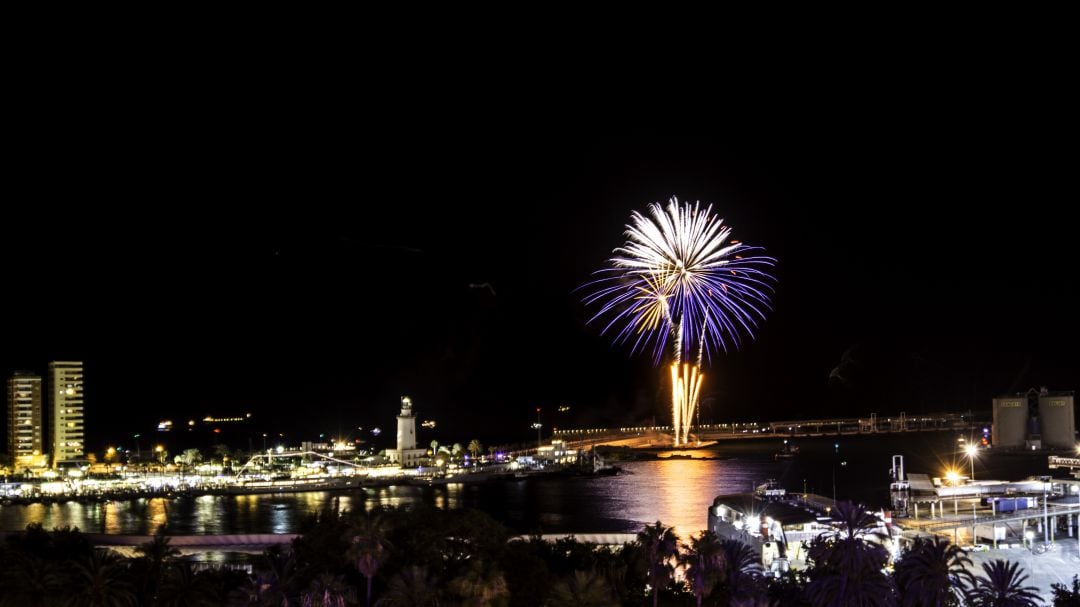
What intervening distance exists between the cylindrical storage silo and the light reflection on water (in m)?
15.8

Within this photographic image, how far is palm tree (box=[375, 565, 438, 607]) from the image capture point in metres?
10.7

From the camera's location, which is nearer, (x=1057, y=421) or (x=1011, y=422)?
(x=1057, y=421)

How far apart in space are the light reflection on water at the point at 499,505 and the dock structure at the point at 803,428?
62.7ft

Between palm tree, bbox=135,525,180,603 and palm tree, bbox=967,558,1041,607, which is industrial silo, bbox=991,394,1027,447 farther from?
palm tree, bbox=135,525,180,603

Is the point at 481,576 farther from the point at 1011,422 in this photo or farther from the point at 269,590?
the point at 1011,422

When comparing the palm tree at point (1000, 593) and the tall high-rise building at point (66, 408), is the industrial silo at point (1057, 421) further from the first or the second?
the tall high-rise building at point (66, 408)

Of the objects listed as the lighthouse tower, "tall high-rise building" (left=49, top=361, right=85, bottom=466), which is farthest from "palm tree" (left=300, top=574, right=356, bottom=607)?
"tall high-rise building" (left=49, top=361, right=85, bottom=466)

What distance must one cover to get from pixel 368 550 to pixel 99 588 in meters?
2.84

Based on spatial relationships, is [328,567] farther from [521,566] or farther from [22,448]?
[22,448]

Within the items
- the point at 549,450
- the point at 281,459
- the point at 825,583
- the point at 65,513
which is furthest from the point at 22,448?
the point at 825,583

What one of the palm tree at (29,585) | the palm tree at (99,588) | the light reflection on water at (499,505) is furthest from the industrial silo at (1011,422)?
the palm tree at (29,585)

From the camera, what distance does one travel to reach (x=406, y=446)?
4956cm

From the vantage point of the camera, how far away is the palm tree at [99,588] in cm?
1084

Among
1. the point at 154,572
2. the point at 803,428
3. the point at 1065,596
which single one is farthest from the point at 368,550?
the point at 803,428
